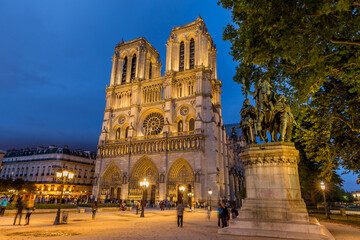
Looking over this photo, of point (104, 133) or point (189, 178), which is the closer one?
point (189, 178)

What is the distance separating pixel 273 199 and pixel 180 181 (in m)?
25.8

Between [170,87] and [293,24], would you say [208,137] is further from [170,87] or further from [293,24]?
[293,24]

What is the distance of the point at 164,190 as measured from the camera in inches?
1281

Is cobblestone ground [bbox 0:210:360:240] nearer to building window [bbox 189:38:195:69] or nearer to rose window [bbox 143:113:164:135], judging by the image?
rose window [bbox 143:113:164:135]

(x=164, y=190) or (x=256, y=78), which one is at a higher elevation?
(x=256, y=78)

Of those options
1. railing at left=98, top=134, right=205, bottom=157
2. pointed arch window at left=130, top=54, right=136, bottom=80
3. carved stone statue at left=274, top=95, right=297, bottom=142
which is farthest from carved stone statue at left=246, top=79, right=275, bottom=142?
pointed arch window at left=130, top=54, right=136, bottom=80

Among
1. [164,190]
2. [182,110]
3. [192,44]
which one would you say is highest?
[192,44]

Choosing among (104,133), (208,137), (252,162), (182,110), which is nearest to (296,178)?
(252,162)

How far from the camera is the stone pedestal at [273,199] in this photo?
725 centimetres

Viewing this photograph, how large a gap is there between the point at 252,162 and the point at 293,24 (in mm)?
4805

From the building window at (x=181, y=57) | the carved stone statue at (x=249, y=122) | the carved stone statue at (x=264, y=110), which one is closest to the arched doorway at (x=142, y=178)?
the building window at (x=181, y=57)

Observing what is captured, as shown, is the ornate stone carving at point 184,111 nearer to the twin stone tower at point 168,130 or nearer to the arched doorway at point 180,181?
the twin stone tower at point 168,130

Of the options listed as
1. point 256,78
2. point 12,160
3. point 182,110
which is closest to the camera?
point 256,78

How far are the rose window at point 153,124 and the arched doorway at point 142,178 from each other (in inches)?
196
